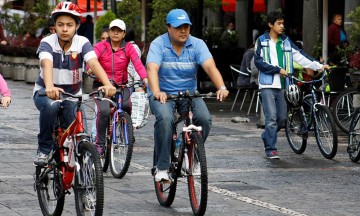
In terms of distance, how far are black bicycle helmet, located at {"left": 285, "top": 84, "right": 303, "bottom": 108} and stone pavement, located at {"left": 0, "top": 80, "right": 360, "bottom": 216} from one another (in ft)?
2.29

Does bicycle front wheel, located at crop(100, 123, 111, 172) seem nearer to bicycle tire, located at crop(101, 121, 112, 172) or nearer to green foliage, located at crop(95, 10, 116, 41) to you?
bicycle tire, located at crop(101, 121, 112, 172)

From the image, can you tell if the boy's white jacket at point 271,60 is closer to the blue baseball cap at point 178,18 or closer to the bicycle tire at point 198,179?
the blue baseball cap at point 178,18

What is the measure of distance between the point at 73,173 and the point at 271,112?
243 inches

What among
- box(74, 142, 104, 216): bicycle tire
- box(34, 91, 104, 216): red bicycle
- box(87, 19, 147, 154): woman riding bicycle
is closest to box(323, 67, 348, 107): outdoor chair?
box(87, 19, 147, 154): woman riding bicycle

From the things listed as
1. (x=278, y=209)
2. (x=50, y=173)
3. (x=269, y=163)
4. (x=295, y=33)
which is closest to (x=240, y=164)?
(x=269, y=163)

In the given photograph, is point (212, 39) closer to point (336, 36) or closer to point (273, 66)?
point (336, 36)

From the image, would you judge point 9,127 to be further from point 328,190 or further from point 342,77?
point 328,190

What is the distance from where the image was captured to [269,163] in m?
14.4

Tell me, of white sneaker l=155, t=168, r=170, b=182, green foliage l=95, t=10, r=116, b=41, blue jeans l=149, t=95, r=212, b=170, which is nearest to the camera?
blue jeans l=149, t=95, r=212, b=170

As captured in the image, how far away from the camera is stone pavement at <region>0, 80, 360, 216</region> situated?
10508mm

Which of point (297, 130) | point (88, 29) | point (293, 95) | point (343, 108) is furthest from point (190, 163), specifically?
point (88, 29)

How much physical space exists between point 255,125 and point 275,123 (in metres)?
5.07

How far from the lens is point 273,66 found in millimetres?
15016

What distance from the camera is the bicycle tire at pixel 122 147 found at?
12820 millimetres
